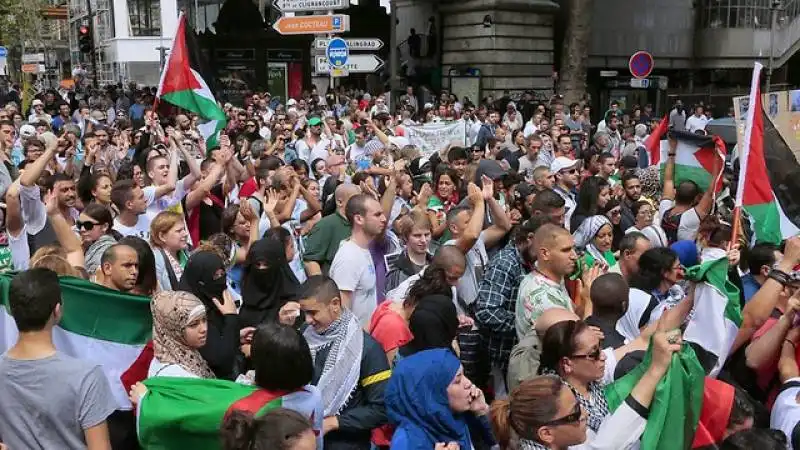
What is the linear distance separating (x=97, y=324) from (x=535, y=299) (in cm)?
221

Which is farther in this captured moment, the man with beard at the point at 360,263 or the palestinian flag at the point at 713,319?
the man with beard at the point at 360,263

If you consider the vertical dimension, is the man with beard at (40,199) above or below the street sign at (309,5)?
below

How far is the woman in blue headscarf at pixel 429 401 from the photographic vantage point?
351 centimetres

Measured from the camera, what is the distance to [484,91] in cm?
2708

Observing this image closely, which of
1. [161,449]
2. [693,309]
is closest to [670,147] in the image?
[693,309]

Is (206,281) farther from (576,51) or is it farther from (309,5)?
(576,51)

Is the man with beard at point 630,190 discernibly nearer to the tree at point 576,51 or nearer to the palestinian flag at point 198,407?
the palestinian flag at point 198,407

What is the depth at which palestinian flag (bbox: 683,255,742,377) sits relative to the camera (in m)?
4.01

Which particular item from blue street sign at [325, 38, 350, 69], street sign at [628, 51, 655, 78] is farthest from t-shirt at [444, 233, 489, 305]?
street sign at [628, 51, 655, 78]

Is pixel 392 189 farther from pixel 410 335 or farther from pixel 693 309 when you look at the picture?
pixel 693 309

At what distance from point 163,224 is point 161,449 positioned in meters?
2.38

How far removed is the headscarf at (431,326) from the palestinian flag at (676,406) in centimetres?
105

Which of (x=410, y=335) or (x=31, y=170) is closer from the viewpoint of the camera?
(x=410, y=335)

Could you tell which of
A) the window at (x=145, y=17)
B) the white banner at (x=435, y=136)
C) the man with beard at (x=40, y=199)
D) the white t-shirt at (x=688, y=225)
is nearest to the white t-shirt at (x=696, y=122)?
the white banner at (x=435, y=136)
